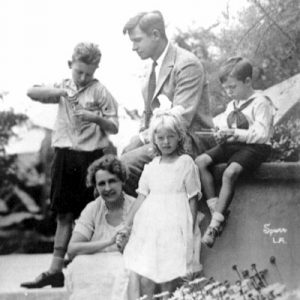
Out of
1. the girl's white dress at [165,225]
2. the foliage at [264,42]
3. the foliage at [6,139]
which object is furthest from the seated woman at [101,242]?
the foliage at [264,42]

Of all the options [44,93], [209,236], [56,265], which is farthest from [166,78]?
[56,265]

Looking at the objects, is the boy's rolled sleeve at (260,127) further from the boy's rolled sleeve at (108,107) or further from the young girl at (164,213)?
the boy's rolled sleeve at (108,107)

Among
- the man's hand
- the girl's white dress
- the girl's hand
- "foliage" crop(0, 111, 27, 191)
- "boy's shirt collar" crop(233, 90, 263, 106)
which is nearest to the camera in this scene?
the girl's white dress

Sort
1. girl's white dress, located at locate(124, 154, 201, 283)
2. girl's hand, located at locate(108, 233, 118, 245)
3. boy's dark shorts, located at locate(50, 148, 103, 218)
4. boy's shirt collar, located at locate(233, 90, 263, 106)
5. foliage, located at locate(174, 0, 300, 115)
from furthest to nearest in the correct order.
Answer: foliage, located at locate(174, 0, 300, 115) → boy's dark shorts, located at locate(50, 148, 103, 218) → boy's shirt collar, located at locate(233, 90, 263, 106) → girl's hand, located at locate(108, 233, 118, 245) → girl's white dress, located at locate(124, 154, 201, 283)

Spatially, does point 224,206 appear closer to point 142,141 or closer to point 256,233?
point 256,233

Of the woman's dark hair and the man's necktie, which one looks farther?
the man's necktie

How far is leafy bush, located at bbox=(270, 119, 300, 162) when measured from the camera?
431 centimetres

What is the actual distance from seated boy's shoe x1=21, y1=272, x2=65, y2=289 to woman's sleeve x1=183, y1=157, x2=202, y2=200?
3.21ft

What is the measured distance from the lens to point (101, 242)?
360 centimetres

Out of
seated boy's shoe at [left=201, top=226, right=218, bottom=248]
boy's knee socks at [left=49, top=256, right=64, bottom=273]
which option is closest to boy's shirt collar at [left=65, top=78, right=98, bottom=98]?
boy's knee socks at [left=49, top=256, right=64, bottom=273]

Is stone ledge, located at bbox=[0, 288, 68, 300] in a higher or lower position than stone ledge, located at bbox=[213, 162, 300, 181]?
lower

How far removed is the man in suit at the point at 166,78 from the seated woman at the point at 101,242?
0.59ft

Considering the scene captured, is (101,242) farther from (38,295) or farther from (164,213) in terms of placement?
(38,295)

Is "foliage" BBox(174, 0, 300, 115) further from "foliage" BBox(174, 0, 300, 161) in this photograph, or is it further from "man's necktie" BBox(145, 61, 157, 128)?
"man's necktie" BBox(145, 61, 157, 128)
